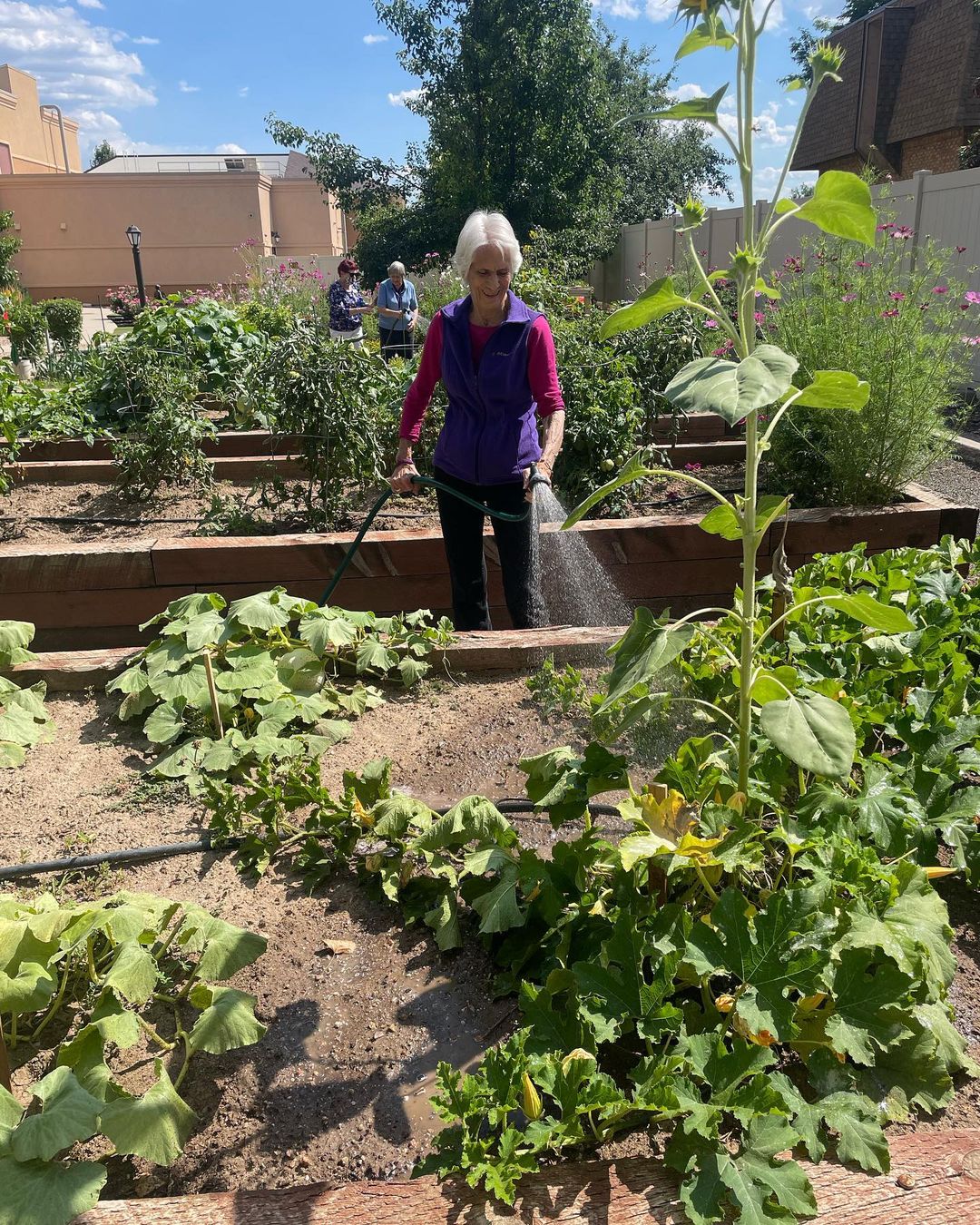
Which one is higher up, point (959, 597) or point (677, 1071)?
point (959, 597)

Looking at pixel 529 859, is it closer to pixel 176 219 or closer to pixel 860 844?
pixel 860 844

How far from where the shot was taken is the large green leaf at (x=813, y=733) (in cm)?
144

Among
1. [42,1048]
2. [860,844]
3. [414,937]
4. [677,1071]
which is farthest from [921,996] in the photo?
[42,1048]

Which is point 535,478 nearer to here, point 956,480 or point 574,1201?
point 574,1201

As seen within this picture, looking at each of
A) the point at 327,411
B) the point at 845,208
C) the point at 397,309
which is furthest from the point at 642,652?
the point at 397,309

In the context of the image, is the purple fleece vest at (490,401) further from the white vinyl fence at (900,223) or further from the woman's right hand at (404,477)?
the white vinyl fence at (900,223)

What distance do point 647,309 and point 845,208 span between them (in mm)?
326

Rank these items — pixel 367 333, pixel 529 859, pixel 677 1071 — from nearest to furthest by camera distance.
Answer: pixel 677 1071, pixel 529 859, pixel 367 333

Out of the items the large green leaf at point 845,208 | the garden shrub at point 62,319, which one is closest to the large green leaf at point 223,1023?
the large green leaf at point 845,208

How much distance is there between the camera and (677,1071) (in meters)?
1.51

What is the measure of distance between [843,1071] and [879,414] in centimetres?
377

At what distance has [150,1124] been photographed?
1560 mm

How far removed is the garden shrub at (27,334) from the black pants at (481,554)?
10840 mm

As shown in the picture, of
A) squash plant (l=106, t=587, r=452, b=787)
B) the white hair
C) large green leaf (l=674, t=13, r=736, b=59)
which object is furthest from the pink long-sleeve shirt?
large green leaf (l=674, t=13, r=736, b=59)
